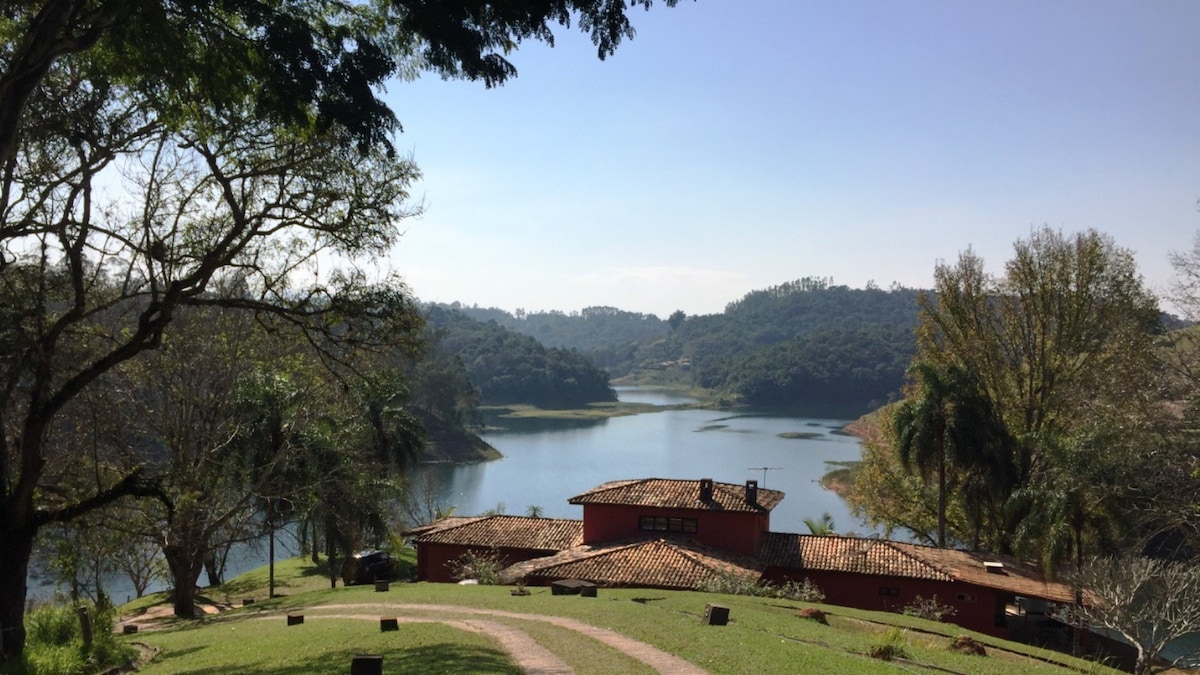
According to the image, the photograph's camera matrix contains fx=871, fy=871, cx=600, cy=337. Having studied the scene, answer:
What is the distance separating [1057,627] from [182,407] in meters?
29.1

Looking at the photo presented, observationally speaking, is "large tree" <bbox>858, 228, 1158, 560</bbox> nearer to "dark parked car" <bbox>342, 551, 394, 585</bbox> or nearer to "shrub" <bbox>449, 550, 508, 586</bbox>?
"shrub" <bbox>449, 550, 508, 586</bbox>

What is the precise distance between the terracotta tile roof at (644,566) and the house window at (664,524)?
192 centimetres

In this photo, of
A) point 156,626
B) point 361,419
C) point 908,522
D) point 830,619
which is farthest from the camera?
point 908,522

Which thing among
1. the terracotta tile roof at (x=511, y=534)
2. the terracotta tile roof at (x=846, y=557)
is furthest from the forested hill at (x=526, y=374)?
the terracotta tile roof at (x=846, y=557)

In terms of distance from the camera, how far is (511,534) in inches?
1324

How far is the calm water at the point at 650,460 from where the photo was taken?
213 feet

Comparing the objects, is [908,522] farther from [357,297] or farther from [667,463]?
[667,463]

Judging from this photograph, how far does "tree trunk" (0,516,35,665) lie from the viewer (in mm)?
12922

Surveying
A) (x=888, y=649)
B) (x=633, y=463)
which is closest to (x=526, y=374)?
(x=633, y=463)

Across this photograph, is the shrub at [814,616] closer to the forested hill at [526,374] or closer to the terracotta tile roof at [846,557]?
the terracotta tile roof at [846,557]

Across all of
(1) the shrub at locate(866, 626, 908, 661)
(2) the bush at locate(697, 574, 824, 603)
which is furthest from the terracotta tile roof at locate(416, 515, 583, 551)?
(1) the shrub at locate(866, 626, 908, 661)

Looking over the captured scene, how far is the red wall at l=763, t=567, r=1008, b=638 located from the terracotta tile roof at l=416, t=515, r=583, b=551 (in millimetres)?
7968

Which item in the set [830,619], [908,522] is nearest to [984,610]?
[830,619]

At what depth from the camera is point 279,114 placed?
12734mm
